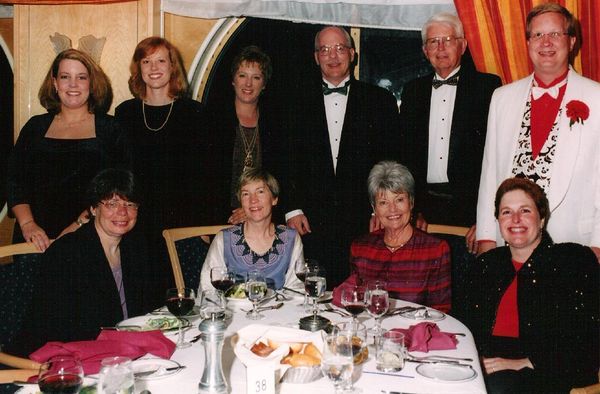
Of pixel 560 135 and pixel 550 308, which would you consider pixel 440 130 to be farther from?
pixel 550 308

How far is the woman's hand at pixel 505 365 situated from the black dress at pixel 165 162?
1.68m

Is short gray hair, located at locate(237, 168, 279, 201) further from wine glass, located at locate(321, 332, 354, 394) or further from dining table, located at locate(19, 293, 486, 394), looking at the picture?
wine glass, located at locate(321, 332, 354, 394)

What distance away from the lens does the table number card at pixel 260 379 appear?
1430 millimetres

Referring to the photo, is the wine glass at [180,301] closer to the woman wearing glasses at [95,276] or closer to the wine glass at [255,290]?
the wine glass at [255,290]

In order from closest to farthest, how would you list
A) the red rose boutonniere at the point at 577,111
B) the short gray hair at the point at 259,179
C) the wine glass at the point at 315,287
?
the wine glass at the point at 315,287 < the red rose boutonniere at the point at 577,111 < the short gray hair at the point at 259,179

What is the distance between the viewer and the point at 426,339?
73.3 inches

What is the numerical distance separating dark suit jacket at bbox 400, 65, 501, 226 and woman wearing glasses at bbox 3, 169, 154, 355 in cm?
148

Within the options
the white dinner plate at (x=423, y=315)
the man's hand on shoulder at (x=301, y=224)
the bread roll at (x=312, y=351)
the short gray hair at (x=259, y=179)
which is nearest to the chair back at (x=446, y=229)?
the man's hand on shoulder at (x=301, y=224)

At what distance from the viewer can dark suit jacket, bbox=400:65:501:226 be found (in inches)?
128

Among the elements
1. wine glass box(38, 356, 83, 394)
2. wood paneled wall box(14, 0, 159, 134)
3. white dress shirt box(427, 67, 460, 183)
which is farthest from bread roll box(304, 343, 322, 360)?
wood paneled wall box(14, 0, 159, 134)

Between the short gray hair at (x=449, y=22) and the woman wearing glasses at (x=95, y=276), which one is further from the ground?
the short gray hair at (x=449, y=22)

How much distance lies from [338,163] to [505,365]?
4.95 feet

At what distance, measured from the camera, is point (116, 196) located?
2.63 metres

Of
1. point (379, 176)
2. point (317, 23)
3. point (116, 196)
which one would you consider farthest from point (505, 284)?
point (317, 23)
